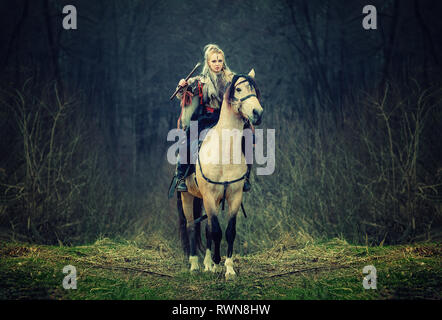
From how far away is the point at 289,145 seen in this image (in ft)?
29.0

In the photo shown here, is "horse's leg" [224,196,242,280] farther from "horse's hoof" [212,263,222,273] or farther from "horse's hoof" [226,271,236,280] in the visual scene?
"horse's hoof" [212,263,222,273]

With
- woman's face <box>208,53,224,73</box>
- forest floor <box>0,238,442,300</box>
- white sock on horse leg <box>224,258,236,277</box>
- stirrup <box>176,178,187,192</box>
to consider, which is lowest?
forest floor <box>0,238,442,300</box>

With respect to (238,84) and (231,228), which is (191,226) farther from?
(238,84)

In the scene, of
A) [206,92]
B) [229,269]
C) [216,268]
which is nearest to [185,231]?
[216,268]

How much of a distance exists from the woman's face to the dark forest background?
2.69m

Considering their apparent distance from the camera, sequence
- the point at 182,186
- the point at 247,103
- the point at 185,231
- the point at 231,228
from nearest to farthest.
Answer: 1. the point at 247,103
2. the point at 231,228
3. the point at 182,186
4. the point at 185,231

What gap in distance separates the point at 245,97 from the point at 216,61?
909 millimetres

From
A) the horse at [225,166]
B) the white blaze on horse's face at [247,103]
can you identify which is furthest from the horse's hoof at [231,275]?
the white blaze on horse's face at [247,103]

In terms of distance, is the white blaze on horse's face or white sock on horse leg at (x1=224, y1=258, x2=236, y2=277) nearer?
the white blaze on horse's face

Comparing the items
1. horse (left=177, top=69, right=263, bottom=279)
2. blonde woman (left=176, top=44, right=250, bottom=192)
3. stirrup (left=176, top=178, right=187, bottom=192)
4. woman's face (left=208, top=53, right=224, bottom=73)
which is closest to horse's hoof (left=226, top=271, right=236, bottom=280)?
horse (left=177, top=69, right=263, bottom=279)

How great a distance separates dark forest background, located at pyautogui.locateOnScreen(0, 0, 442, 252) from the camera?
805 centimetres

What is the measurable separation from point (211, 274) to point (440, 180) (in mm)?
4112

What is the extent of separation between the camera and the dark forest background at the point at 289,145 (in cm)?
805

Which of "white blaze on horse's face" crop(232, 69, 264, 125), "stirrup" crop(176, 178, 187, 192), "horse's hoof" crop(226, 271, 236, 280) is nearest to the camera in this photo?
"white blaze on horse's face" crop(232, 69, 264, 125)
